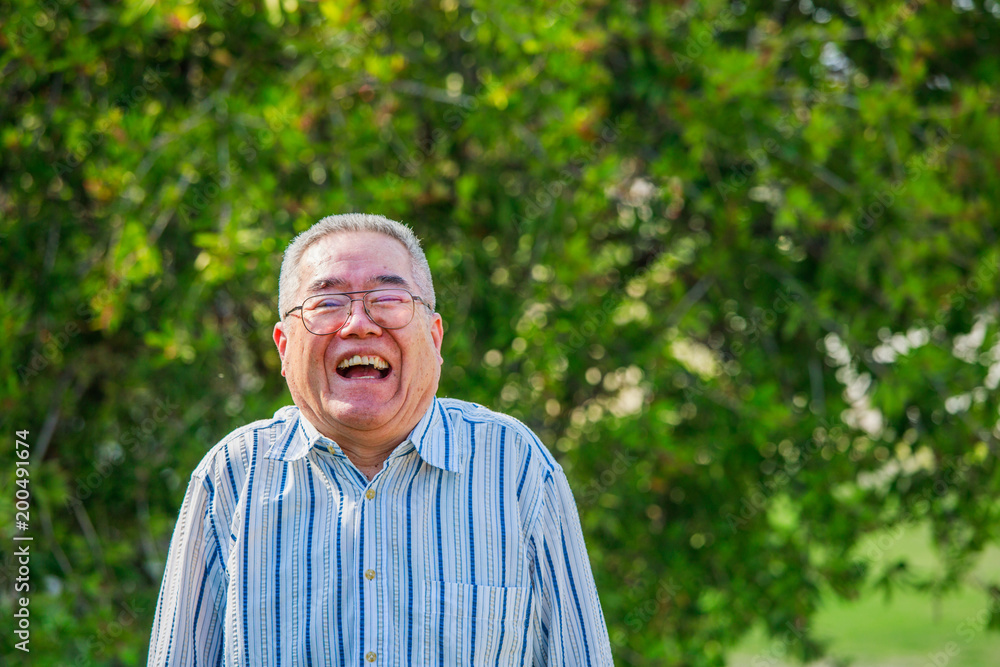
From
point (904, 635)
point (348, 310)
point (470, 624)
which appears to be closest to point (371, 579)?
point (470, 624)

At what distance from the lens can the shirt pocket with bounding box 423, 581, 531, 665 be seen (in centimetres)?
151

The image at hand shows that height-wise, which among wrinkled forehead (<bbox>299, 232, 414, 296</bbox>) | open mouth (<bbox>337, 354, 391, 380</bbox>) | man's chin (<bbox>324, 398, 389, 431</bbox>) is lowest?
man's chin (<bbox>324, 398, 389, 431</bbox>)

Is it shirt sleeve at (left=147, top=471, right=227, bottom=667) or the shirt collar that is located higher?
the shirt collar

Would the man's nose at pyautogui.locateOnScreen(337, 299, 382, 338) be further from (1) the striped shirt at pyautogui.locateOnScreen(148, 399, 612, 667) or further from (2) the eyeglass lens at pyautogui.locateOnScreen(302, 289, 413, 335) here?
(1) the striped shirt at pyautogui.locateOnScreen(148, 399, 612, 667)

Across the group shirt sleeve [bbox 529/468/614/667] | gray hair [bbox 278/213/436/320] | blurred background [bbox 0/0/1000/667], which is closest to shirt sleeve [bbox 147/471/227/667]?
gray hair [bbox 278/213/436/320]

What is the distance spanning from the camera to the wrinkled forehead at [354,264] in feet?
5.26

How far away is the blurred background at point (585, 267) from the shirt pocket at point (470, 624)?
4.52 feet

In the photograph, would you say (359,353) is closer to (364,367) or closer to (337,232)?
(364,367)

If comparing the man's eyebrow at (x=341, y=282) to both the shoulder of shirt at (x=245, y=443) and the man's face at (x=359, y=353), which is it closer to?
the man's face at (x=359, y=353)

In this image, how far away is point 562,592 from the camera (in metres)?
1.59

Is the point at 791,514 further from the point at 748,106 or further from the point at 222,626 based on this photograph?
the point at 222,626

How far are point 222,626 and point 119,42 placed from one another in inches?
85.3

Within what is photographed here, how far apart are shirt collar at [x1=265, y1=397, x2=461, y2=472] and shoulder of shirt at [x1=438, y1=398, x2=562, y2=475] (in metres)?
0.05

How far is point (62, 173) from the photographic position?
3139 millimetres
